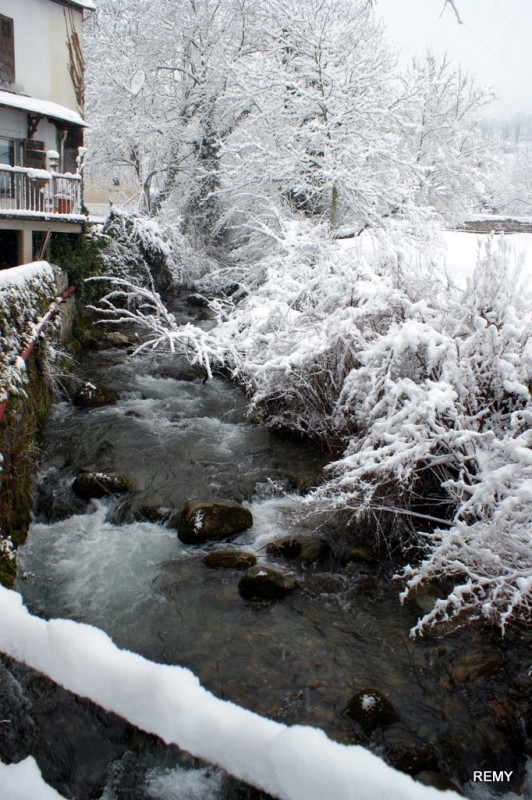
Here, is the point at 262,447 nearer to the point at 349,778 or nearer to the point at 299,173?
the point at 349,778

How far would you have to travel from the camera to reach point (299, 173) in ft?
61.7

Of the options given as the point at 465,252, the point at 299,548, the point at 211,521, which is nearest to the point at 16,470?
the point at 211,521

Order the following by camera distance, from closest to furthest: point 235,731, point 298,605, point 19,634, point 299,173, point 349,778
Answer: point 349,778
point 235,731
point 19,634
point 298,605
point 299,173

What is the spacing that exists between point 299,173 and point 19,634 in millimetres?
18857

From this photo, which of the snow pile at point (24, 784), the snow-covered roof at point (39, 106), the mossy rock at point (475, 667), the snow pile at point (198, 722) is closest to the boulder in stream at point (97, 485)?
the mossy rock at point (475, 667)

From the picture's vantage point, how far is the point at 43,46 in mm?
17594

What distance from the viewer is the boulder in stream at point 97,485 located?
288 inches

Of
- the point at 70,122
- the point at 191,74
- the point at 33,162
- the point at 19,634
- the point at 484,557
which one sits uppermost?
the point at 191,74

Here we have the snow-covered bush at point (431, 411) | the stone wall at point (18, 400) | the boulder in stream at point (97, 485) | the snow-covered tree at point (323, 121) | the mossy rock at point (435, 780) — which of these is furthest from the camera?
the snow-covered tree at point (323, 121)

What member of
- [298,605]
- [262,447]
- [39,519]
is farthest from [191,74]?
[298,605]

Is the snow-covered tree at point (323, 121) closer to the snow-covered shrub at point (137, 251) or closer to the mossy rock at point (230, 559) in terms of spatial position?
the snow-covered shrub at point (137, 251)

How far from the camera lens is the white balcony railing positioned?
12.9 metres

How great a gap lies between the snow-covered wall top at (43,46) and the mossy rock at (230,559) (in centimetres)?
1655

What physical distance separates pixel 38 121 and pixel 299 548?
54.0ft
